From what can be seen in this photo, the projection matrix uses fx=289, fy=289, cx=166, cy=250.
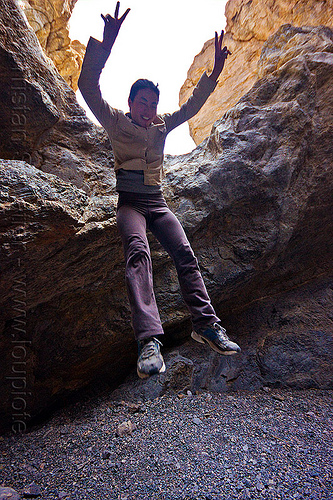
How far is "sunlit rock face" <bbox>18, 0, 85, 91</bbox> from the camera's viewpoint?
8.15m

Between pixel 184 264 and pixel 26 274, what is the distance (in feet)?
6.43

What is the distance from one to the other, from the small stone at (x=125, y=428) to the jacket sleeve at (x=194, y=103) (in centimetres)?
383

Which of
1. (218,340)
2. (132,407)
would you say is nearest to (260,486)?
(218,340)

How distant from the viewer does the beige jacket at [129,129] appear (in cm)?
288

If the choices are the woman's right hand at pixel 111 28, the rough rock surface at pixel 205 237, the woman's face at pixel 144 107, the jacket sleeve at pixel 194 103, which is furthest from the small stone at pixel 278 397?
the woman's right hand at pixel 111 28

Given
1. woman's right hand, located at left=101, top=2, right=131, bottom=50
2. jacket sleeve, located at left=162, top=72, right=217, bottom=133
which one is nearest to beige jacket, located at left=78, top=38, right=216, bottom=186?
jacket sleeve, located at left=162, top=72, right=217, bottom=133

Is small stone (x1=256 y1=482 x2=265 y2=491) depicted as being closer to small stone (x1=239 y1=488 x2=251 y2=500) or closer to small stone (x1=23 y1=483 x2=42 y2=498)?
small stone (x1=239 y1=488 x2=251 y2=500)

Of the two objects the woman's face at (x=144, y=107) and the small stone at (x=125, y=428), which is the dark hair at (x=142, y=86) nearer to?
the woman's face at (x=144, y=107)

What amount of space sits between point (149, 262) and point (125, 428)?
2412mm

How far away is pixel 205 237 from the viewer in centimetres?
483

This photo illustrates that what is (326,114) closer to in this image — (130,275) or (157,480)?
(130,275)

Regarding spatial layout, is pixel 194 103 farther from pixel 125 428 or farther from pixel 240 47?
pixel 240 47

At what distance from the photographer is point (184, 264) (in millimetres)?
2986

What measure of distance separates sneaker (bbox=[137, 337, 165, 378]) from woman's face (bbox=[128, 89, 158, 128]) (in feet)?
8.01
